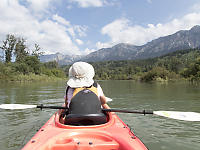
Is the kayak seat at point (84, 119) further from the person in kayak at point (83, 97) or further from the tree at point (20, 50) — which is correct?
the tree at point (20, 50)

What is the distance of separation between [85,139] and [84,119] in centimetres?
38

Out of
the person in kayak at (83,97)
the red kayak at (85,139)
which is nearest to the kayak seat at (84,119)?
the person in kayak at (83,97)

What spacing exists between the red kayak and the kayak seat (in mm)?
127

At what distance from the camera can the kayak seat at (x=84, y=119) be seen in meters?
2.78

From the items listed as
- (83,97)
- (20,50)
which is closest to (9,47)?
(20,50)

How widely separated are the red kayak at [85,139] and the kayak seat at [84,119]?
0.13 m

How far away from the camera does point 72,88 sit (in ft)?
11.1

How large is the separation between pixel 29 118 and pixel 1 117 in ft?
3.51

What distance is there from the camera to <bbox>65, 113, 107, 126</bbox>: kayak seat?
9.13ft

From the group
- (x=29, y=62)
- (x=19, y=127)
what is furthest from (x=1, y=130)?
(x=29, y=62)

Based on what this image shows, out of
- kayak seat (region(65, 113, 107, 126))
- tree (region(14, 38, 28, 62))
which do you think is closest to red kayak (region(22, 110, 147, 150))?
kayak seat (region(65, 113, 107, 126))

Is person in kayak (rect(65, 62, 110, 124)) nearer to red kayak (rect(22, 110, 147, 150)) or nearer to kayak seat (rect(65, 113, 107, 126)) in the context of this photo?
kayak seat (rect(65, 113, 107, 126))

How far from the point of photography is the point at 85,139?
2.50m

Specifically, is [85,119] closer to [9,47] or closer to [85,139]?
[85,139]
